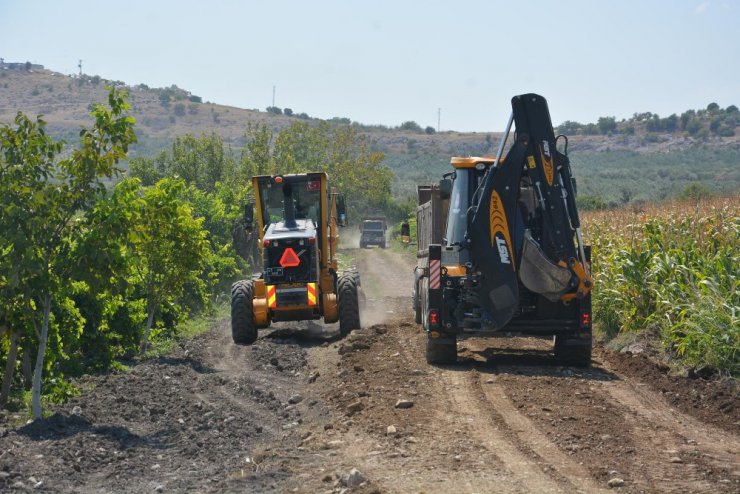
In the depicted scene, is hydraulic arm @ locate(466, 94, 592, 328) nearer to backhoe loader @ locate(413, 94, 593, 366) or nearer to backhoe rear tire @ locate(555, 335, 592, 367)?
backhoe loader @ locate(413, 94, 593, 366)

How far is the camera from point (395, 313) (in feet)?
86.2

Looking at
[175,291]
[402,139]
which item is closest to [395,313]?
[175,291]

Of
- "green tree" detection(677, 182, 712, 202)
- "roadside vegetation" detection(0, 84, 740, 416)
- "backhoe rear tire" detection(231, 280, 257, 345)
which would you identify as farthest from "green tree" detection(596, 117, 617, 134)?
"backhoe rear tire" detection(231, 280, 257, 345)

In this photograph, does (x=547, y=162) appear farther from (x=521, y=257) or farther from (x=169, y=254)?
(x=169, y=254)

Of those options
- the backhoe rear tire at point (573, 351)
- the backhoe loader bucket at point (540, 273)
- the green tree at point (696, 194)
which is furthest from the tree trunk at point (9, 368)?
the green tree at point (696, 194)

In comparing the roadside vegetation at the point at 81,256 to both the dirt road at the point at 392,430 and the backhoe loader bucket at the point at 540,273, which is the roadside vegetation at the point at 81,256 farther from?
the backhoe loader bucket at the point at 540,273

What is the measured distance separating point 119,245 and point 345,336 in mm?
8858

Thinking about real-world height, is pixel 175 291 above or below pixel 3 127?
below

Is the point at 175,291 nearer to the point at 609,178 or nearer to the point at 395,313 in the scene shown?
the point at 395,313

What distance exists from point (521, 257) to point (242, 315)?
301 inches

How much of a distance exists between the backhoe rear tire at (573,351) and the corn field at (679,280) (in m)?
1.40

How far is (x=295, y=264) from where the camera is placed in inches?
784

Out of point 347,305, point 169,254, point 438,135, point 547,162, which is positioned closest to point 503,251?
point 547,162

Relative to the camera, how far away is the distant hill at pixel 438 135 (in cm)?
10025
